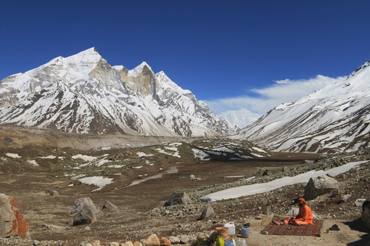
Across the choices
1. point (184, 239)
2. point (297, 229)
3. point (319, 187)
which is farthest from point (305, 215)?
point (184, 239)

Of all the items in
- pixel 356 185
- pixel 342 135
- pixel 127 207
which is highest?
pixel 342 135

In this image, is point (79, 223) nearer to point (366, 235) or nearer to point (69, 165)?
point (366, 235)

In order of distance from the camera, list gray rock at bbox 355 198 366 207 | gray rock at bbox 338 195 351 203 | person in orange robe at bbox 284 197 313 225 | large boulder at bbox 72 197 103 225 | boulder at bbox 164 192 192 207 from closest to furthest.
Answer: person in orange robe at bbox 284 197 313 225 < gray rock at bbox 355 198 366 207 < gray rock at bbox 338 195 351 203 < large boulder at bbox 72 197 103 225 < boulder at bbox 164 192 192 207

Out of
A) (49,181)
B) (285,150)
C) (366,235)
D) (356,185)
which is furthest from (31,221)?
(285,150)

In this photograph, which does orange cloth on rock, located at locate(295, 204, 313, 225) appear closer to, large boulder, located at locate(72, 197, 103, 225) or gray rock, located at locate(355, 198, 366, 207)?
gray rock, located at locate(355, 198, 366, 207)

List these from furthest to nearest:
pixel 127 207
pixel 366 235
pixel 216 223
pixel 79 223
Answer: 1. pixel 127 207
2. pixel 79 223
3. pixel 216 223
4. pixel 366 235

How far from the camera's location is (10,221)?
17.0 metres

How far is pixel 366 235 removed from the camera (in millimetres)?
12727

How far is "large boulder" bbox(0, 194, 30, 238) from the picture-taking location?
1677 cm

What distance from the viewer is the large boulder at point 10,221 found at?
16766mm

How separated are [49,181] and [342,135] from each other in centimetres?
18319

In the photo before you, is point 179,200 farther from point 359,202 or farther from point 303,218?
point 359,202

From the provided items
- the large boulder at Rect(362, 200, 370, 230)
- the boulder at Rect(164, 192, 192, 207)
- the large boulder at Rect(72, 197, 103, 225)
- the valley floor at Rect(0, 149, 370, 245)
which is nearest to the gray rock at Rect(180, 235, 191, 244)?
the valley floor at Rect(0, 149, 370, 245)

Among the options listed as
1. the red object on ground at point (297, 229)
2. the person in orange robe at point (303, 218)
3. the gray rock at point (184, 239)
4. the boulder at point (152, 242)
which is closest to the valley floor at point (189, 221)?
the red object on ground at point (297, 229)
